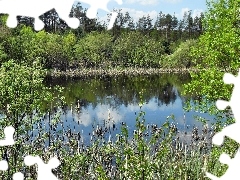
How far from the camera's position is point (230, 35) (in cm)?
1298

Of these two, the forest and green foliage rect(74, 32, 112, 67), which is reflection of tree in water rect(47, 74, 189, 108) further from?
green foliage rect(74, 32, 112, 67)

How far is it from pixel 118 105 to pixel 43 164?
34779 millimetres

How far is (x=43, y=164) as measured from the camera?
258 cm

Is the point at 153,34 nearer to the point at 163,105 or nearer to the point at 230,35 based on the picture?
the point at 163,105

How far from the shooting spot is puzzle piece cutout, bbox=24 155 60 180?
2.37 meters

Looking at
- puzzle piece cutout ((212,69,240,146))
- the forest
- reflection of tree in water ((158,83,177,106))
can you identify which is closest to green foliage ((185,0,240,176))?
the forest

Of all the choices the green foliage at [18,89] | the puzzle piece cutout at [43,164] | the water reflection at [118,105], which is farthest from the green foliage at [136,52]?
the puzzle piece cutout at [43,164]

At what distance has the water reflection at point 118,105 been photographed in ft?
88.2

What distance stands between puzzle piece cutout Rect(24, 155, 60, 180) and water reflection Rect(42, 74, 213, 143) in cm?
1927

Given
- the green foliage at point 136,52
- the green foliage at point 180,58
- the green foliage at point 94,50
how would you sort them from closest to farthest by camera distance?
the green foliage at point 94,50, the green foliage at point 136,52, the green foliage at point 180,58

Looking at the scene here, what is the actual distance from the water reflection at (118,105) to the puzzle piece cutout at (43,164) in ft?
63.2

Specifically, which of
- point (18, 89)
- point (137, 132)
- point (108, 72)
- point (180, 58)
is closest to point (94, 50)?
point (108, 72)

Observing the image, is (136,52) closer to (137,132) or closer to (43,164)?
(137,132)

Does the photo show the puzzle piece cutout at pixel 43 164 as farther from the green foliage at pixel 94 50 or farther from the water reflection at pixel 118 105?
the green foliage at pixel 94 50
